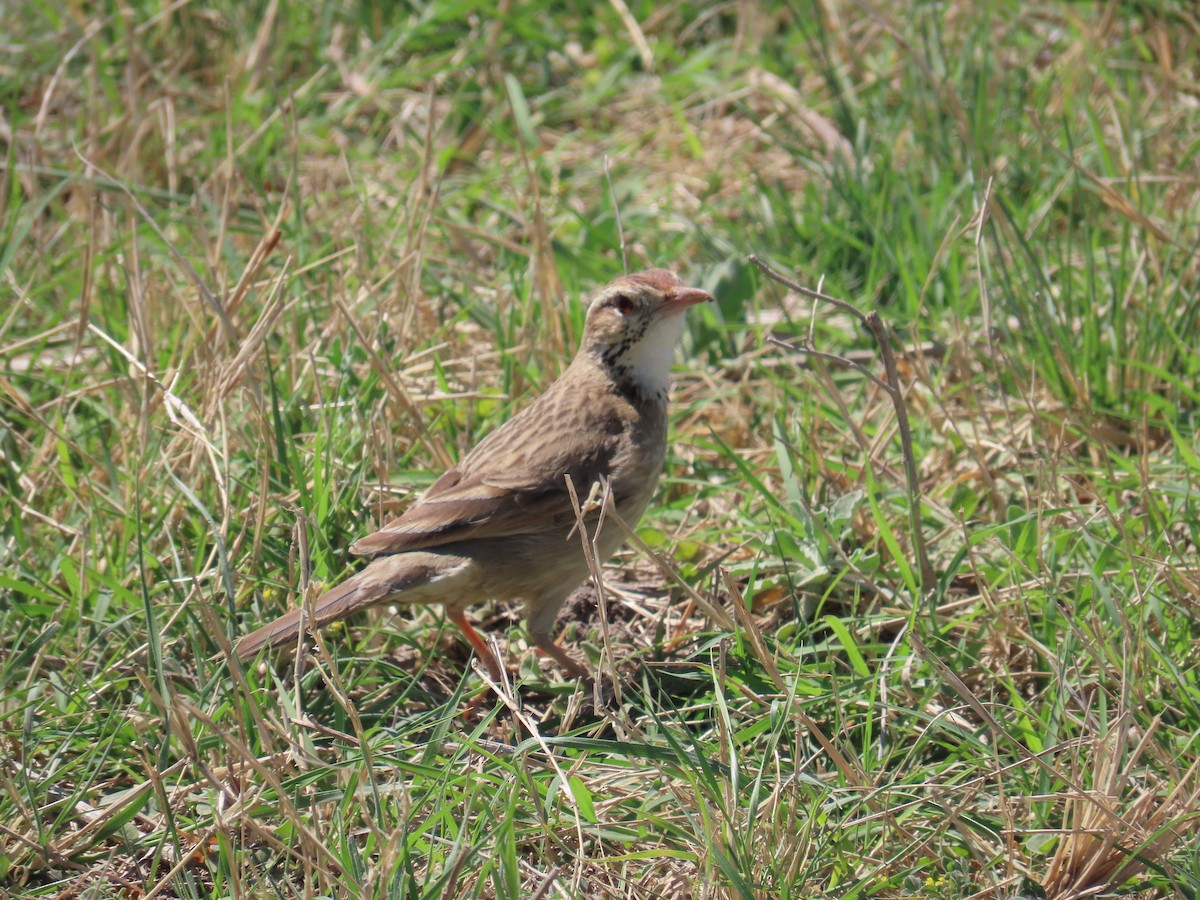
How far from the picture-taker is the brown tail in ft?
13.0

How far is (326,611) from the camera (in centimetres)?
415

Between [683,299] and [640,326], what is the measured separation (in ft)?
0.62

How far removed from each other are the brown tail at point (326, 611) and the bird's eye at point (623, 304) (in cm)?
134

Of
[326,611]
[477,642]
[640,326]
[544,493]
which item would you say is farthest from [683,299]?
[326,611]

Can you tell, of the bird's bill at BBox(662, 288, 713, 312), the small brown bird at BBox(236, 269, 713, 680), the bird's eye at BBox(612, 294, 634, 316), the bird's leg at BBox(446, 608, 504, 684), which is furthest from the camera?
the bird's eye at BBox(612, 294, 634, 316)

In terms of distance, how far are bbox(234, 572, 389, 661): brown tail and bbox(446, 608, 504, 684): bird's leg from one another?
0.39 metres

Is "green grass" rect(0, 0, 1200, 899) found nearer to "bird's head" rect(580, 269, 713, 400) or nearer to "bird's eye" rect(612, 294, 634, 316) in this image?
"bird's head" rect(580, 269, 713, 400)

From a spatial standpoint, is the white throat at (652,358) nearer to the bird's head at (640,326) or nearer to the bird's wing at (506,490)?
the bird's head at (640,326)

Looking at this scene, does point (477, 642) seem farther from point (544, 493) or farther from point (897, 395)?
point (897, 395)

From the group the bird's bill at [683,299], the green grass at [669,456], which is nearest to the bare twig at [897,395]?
the green grass at [669,456]

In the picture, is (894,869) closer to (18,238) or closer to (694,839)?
(694,839)

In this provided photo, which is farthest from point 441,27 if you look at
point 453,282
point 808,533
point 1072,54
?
point 808,533

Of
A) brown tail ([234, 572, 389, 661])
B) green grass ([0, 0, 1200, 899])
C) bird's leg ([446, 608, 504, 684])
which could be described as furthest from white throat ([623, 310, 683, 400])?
brown tail ([234, 572, 389, 661])

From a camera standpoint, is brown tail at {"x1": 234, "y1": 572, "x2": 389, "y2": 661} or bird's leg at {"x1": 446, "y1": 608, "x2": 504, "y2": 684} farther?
bird's leg at {"x1": 446, "y1": 608, "x2": 504, "y2": 684}
